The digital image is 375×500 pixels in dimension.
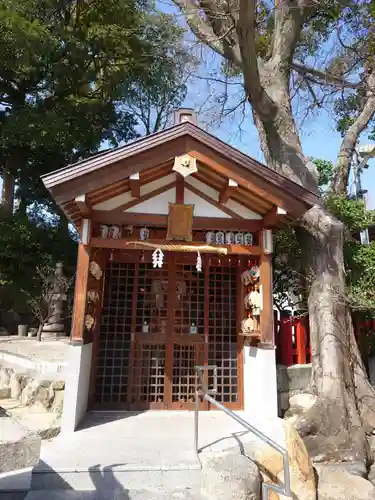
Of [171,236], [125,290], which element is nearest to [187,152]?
[171,236]

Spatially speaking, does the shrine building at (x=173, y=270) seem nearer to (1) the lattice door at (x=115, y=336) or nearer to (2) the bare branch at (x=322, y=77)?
(1) the lattice door at (x=115, y=336)

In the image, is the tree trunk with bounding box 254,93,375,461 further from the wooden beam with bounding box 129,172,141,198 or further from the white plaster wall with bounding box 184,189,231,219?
the wooden beam with bounding box 129,172,141,198

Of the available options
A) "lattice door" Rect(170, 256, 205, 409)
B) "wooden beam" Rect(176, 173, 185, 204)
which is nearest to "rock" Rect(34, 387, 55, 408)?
"lattice door" Rect(170, 256, 205, 409)

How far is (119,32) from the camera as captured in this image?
17.8m

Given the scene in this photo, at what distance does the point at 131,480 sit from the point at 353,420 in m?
4.19

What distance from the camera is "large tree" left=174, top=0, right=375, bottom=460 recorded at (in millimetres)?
6383

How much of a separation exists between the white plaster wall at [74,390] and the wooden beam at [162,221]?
2364 mm

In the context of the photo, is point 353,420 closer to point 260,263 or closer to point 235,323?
point 235,323

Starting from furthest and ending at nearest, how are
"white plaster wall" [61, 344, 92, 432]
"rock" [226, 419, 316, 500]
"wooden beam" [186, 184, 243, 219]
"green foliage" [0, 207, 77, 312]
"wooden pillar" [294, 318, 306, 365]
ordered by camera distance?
"green foliage" [0, 207, 77, 312] < "wooden pillar" [294, 318, 306, 365] < "wooden beam" [186, 184, 243, 219] < "white plaster wall" [61, 344, 92, 432] < "rock" [226, 419, 316, 500]

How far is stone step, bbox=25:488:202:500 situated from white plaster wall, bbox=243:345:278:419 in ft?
7.83

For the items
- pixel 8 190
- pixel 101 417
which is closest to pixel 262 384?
pixel 101 417

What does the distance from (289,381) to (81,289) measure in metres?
4.56

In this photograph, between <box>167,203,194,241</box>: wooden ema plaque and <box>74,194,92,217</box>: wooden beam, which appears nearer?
<box>74,194,92,217</box>: wooden beam

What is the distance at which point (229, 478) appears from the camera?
13.8ft
